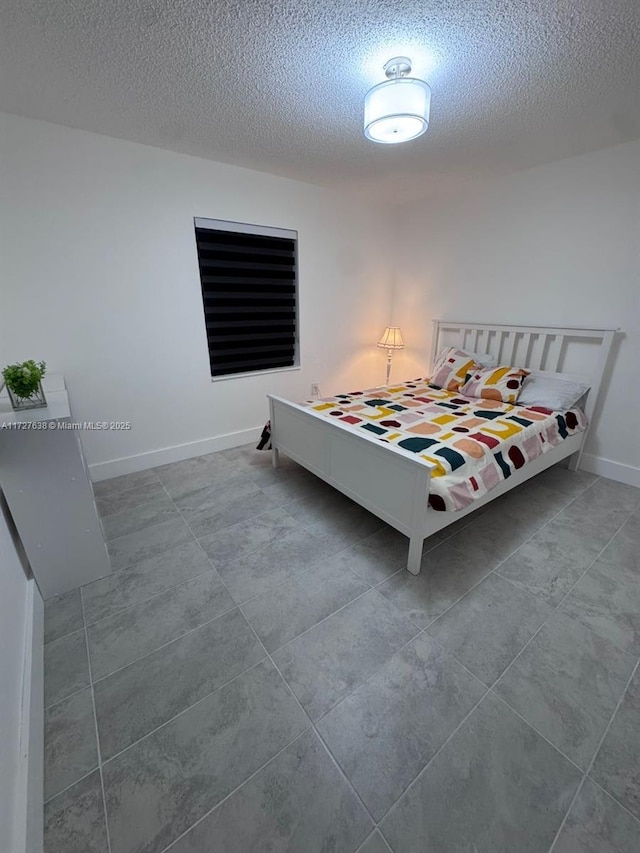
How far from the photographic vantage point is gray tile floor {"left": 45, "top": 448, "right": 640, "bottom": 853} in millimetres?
950

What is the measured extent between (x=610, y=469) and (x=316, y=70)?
3.31 metres

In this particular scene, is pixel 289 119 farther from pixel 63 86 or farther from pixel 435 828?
pixel 435 828

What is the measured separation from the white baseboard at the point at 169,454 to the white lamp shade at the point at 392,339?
1.72 meters

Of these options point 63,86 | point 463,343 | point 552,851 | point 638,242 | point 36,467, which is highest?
point 63,86

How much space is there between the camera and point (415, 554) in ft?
5.79

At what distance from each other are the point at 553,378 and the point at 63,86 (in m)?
3.65

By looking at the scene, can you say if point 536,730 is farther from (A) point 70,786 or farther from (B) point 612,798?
(A) point 70,786

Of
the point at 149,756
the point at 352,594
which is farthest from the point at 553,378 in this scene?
the point at 149,756

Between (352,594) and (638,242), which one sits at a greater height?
(638,242)

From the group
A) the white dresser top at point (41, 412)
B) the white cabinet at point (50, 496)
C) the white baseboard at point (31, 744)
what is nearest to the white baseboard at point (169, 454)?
the white dresser top at point (41, 412)

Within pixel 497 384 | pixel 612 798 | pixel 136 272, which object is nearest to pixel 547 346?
pixel 497 384

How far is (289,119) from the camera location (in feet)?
6.71

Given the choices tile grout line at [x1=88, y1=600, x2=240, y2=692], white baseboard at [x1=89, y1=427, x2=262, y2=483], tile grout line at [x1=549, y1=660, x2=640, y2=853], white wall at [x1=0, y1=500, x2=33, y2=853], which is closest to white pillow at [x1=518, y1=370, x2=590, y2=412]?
tile grout line at [x1=549, y1=660, x2=640, y2=853]

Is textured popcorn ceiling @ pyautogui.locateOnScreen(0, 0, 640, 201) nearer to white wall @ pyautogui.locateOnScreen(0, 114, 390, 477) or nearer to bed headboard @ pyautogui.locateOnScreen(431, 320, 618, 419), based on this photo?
white wall @ pyautogui.locateOnScreen(0, 114, 390, 477)
